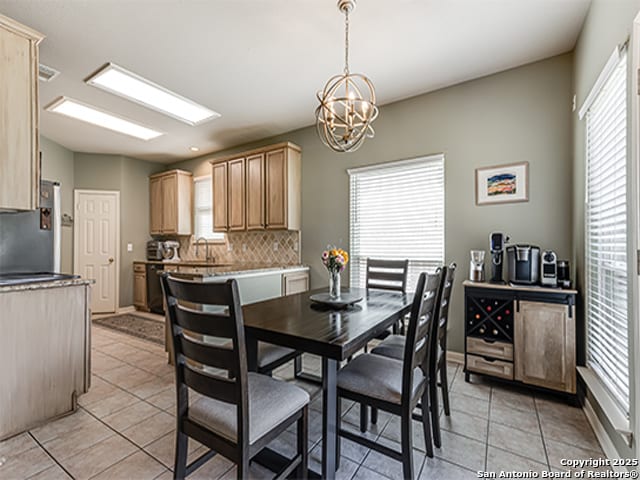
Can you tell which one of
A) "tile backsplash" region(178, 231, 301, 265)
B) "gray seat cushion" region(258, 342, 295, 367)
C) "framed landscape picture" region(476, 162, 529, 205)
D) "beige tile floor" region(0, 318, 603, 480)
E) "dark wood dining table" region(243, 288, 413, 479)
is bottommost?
"beige tile floor" region(0, 318, 603, 480)

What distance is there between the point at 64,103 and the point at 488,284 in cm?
479

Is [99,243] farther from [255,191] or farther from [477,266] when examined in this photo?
[477,266]

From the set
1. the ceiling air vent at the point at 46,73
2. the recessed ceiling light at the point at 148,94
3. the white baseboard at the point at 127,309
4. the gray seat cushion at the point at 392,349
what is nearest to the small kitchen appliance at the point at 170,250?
the white baseboard at the point at 127,309

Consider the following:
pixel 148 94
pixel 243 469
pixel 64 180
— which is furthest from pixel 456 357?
pixel 64 180

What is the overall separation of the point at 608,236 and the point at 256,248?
4.04 meters

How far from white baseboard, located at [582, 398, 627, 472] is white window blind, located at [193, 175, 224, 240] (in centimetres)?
493

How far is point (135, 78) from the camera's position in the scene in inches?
113

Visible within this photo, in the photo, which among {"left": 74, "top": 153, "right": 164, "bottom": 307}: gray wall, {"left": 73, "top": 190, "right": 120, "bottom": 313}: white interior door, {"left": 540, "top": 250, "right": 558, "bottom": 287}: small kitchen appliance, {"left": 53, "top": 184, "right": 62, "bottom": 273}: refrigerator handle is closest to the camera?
{"left": 540, "top": 250, "right": 558, "bottom": 287}: small kitchen appliance

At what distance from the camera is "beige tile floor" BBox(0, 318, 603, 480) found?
1.60 metres

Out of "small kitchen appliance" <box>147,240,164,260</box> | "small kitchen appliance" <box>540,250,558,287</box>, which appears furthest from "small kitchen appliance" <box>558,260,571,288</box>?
"small kitchen appliance" <box>147,240,164,260</box>

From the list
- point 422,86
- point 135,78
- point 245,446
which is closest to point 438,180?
point 422,86

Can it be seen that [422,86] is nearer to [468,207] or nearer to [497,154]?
[497,154]

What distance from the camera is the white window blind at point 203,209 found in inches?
210

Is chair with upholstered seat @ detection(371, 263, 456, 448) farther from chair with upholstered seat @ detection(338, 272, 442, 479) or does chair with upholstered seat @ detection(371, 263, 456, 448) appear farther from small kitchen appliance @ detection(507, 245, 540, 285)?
small kitchen appliance @ detection(507, 245, 540, 285)
